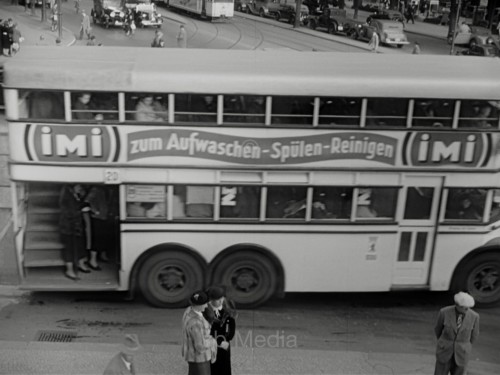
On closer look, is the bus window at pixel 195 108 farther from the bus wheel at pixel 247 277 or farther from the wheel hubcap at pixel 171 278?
the wheel hubcap at pixel 171 278

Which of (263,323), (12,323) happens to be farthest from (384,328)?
(12,323)

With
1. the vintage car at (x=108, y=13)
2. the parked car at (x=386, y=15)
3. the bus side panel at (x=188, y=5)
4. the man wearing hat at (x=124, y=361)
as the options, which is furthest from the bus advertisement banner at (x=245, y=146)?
the parked car at (x=386, y=15)

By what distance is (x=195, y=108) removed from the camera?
8945 mm

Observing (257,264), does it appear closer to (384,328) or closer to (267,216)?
(267,216)

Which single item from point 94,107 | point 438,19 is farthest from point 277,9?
point 94,107

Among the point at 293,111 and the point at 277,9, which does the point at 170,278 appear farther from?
the point at 277,9

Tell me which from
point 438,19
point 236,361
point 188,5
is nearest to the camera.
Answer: point 236,361

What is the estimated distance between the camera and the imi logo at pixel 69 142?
29.1ft

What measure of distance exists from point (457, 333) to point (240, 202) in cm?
326

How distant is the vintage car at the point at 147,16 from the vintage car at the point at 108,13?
0.99 m

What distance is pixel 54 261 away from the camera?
957 centimetres

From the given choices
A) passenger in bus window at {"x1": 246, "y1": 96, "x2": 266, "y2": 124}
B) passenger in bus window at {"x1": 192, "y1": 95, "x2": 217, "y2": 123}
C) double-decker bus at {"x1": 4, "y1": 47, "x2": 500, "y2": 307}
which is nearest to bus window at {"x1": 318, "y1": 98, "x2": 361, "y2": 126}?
double-decker bus at {"x1": 4, "y1": 47, "x2": 500, "y2": 307}

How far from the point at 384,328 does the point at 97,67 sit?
16.7 ft

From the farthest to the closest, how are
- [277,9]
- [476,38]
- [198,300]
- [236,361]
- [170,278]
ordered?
1. [476,38]
2. [277,9]
3. [170,278]
4. [236,361]
5. [198,300]
